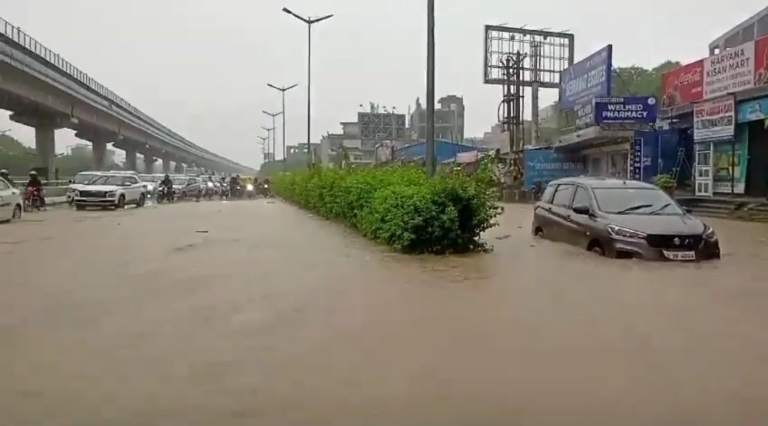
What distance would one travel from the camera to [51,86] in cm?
3619

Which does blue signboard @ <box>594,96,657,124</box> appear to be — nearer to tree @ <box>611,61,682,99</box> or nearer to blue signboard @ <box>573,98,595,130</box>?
blue signboard @ <box>573,98,595,130</box>

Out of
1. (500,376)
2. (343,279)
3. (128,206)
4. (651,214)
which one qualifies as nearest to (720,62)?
(651,214)

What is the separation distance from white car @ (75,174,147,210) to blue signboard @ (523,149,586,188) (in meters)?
18.0

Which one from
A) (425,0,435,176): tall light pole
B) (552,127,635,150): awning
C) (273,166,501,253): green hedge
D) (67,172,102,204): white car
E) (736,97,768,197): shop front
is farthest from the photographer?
(552,127,635,150): awning

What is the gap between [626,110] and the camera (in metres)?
27.4

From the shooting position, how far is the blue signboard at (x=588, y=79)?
97.9ft

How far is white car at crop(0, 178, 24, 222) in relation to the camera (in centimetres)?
1884

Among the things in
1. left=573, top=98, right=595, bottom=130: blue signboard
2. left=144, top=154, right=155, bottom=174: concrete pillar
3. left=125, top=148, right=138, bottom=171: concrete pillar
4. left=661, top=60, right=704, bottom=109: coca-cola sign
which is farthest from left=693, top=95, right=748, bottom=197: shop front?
left=144, top=154, right=155, bottom=174: concrete pillar

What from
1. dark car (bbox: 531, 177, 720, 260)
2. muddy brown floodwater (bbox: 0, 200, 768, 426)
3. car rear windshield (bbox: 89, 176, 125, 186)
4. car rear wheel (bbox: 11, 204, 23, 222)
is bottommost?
muddy brown floodwater (bbox: 0, 200, 768, 426)

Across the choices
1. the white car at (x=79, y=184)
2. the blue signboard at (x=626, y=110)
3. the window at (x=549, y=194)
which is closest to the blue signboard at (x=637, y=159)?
the blue signboard at (x=626, y=110)

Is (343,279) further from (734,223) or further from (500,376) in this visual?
(734,223)

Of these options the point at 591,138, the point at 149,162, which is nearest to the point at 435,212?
the point at 591,138

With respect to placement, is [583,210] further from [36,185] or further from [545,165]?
[545,165]

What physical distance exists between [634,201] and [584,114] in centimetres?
2230
